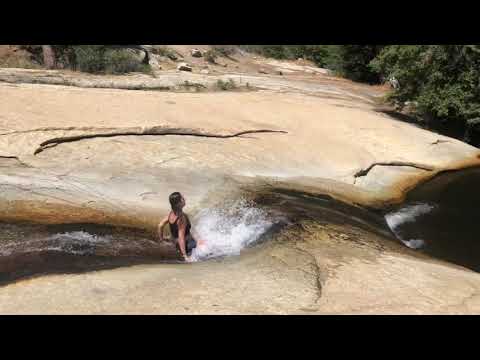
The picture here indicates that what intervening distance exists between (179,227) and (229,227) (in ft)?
4.15

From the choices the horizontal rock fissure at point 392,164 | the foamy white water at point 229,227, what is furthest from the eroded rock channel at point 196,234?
the horizontal rock fissure at point 392,164

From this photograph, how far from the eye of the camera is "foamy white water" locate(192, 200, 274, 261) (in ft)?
22.9

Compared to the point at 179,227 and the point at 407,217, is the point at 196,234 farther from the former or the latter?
the point at 407,217

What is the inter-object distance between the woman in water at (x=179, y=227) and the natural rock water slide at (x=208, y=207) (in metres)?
0.24

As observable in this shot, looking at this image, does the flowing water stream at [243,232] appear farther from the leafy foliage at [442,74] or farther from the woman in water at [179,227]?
the leafy foliage at [442,74]

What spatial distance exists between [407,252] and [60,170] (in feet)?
19.0

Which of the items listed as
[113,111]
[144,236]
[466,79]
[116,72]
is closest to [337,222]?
[144,236]

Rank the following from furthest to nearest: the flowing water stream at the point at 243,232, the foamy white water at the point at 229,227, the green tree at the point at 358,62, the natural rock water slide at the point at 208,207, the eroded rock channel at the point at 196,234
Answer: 1. the green tree at the point at 358,62
2. the foamy white water at the point at 229,227
3. the flowing water stream at the point at 243,232
4. the eroded rock channel at the point at 196,234
5. the natural rock water slide at the point at 208,207

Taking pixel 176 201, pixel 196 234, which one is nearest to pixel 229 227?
pixel 196 234

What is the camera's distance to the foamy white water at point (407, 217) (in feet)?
28.6

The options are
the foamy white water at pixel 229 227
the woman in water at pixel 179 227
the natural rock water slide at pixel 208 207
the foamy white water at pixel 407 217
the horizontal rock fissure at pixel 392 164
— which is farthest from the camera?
the horizontal rock fissure at pixel 392 164

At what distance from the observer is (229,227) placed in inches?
301

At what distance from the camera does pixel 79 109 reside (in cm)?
1002

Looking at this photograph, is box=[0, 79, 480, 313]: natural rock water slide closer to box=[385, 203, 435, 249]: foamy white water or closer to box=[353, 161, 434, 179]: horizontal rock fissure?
box=[353, 161, 434, 179]: horizontal rock fissure
